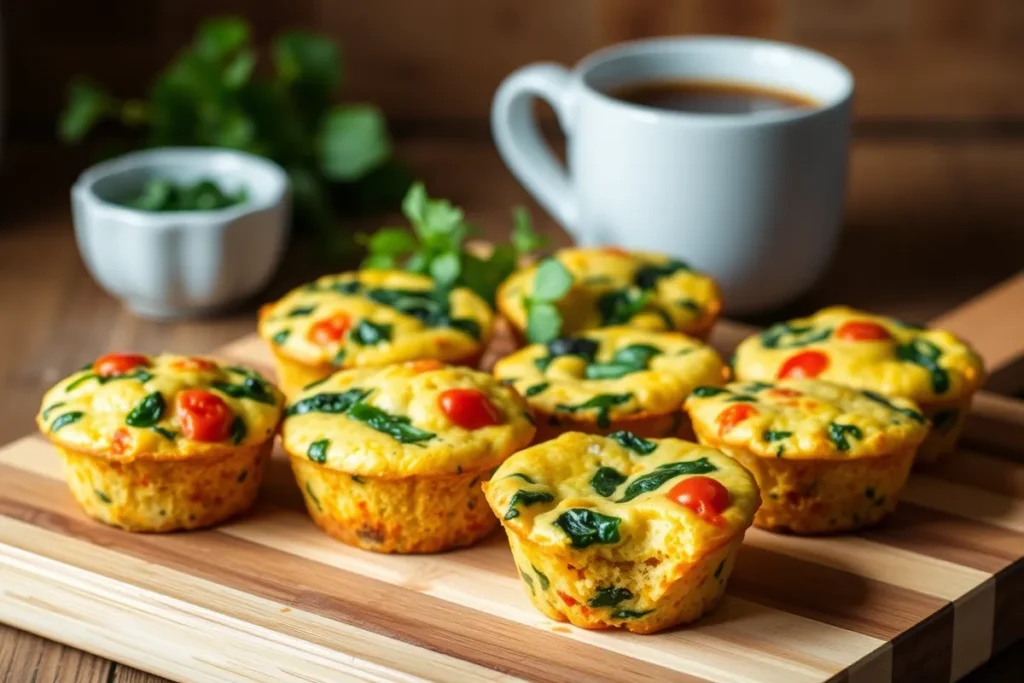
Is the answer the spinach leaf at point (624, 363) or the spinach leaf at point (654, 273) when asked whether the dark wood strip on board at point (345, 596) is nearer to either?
the spinach leaf at point (624, 363)

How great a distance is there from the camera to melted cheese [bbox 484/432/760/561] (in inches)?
78.2

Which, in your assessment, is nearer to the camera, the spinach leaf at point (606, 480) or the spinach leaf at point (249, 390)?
the spinach leaf at point (606, 480)

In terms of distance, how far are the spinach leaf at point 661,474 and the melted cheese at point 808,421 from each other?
0.15 m

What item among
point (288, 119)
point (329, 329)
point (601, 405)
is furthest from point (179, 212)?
point (601, 405)

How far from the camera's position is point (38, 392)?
2.99 meters

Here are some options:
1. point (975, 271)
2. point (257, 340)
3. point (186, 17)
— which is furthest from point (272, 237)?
point (975, 271)

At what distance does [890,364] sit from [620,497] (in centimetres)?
66

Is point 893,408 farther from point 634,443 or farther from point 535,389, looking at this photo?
point 535,389

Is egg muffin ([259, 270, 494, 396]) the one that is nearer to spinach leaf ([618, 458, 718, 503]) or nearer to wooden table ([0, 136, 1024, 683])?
wooden table ([0, 136, 1024, 683])

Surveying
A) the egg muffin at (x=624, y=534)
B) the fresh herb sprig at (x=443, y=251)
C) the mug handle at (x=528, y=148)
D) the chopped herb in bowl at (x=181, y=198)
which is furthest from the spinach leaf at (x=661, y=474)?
the chopped herb in bowl at (x=181, y=198)

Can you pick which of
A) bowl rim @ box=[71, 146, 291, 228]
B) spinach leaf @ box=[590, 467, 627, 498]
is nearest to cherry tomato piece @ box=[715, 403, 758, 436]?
spinach leaf @ box=[590, 467, 627, 498]

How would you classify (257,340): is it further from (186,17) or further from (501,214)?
(186,17)

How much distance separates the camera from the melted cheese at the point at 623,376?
2.41 m

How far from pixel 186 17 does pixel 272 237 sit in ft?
4.25
